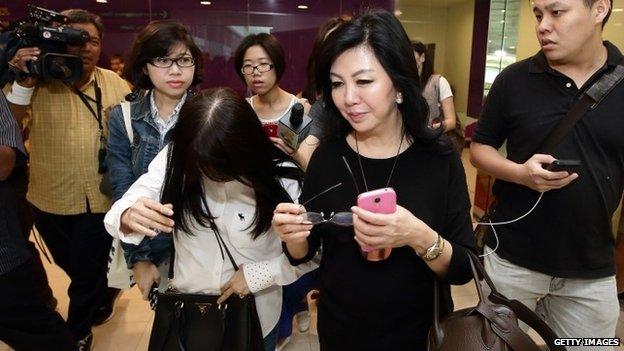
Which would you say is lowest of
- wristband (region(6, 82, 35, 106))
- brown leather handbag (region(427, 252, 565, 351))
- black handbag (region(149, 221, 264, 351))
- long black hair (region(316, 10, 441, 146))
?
black handbag (region(149, 221, 264, 351))

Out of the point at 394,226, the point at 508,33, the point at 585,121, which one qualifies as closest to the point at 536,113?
the point at 585,121

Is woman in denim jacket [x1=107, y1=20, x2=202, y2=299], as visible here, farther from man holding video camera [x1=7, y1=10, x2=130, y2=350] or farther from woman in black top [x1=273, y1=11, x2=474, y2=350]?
woman in black top [x1=273, y1=11, x2=474, y2=350]

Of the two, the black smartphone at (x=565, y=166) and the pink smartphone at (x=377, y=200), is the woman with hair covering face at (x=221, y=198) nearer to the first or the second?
the pink smartphone at (x=377, y=200)

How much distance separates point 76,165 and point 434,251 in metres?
1.81

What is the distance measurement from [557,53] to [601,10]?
0.59ft

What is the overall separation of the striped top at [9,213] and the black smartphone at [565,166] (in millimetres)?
1736

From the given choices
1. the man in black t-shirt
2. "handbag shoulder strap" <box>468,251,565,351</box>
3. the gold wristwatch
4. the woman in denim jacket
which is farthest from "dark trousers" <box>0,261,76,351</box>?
the man in black t-shirt

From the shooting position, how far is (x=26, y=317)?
158 cm

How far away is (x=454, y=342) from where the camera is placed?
2.99 ft

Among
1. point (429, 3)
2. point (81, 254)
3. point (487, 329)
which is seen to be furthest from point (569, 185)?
point (429, 3)

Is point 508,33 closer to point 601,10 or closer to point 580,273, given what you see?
point 601,10

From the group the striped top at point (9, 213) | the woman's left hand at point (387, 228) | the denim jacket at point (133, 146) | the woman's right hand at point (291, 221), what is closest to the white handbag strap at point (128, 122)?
the denim jacket at point (133, 146)

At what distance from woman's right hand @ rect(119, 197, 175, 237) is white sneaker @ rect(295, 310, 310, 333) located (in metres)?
1.60

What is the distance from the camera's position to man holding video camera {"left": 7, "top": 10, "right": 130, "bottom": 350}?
2.02 m
